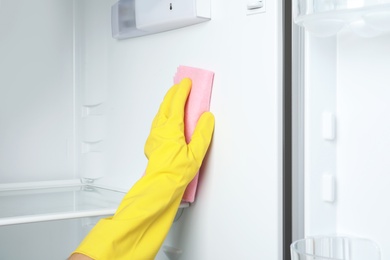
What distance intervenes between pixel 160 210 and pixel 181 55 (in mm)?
411

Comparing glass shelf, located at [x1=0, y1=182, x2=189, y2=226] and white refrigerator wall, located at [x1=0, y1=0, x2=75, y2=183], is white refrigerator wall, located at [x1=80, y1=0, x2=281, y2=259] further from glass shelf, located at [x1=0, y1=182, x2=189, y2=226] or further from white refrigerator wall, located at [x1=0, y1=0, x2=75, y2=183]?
white refrigerator wall, located at [x1=0, y1=0, x2=75, y2=183]

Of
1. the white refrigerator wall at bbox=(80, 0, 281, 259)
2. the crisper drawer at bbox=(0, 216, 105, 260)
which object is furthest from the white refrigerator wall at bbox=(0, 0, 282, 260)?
the crisper drawer at bbox=(0, 216, 105, 260)

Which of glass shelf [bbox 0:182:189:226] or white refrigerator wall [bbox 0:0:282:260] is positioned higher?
white refrigerator wall [bbox 0:0:282:260]
